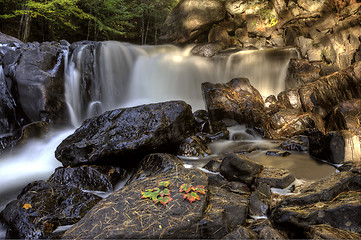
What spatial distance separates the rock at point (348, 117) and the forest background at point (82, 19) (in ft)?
46.3

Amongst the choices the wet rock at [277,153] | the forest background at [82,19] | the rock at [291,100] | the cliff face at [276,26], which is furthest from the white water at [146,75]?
the wet rock at [277,153]

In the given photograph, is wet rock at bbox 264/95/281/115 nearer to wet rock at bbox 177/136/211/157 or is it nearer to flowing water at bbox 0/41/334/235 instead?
flowing water at bbox 0/41/334/235

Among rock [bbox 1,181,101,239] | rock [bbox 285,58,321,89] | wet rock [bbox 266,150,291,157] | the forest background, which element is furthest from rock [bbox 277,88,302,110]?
the forest background

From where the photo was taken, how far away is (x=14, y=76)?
7820 millimetres

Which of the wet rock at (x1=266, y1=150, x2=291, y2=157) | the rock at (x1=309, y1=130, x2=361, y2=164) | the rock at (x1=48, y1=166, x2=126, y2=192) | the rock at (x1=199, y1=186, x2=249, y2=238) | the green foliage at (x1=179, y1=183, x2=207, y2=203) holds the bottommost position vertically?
the rock at (x1=48, y1=166, x2=126, y2=192)

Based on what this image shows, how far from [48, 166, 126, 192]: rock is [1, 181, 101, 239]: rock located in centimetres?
65

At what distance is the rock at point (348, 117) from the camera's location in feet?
19.0

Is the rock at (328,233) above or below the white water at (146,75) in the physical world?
below

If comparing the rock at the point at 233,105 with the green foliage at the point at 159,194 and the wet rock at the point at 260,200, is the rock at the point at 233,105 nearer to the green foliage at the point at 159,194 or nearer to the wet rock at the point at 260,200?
the wet rock at the point at 260,200

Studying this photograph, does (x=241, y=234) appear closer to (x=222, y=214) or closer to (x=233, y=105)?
(x=222, y=214)

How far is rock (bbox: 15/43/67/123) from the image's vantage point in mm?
7766

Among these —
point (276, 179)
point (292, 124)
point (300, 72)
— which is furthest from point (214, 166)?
point (300, 72)

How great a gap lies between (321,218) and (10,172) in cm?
702

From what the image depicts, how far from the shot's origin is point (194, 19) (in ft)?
A: 49.8
